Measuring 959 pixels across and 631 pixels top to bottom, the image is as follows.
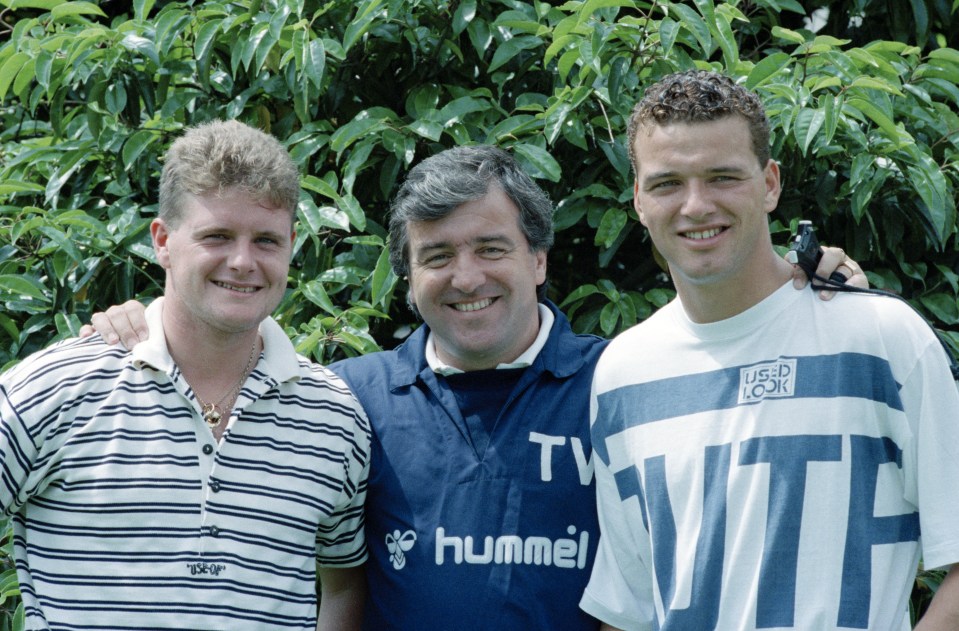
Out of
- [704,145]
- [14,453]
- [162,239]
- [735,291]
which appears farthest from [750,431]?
[14,453]

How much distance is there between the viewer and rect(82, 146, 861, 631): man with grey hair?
2.69 meters

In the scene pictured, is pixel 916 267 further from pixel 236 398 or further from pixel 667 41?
pixel 236 398

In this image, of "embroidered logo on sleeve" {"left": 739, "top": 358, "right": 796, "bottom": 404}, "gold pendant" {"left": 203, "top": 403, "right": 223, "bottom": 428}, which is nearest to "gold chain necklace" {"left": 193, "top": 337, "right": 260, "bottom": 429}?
"gold pendant" {"left": 203, "top": 403, "right": 223, "bottom": 428}

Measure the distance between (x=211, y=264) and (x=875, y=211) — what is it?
167cm

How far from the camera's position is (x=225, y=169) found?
257 cm

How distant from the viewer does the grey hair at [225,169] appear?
2.58 metres

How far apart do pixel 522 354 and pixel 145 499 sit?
2.88ft

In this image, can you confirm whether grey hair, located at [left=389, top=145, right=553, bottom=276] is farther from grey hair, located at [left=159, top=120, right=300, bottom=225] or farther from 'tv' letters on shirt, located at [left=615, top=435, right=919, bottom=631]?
'tv' letters on shirt, located at [left=615, top=435, right=919, bottom=631]

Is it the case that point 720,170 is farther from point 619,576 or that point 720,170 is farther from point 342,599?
point 342,599

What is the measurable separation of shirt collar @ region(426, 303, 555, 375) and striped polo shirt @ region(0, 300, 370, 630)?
408 mm

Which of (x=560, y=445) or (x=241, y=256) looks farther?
(x=560, y=445)

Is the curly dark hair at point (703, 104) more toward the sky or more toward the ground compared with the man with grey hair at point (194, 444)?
more toward the sky

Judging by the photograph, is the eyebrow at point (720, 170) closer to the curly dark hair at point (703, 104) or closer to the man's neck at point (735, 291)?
the curly dark hair at point (703, 104)

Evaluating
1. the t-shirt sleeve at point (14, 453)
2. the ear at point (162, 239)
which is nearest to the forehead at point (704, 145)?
the ear at point (162, 239)
